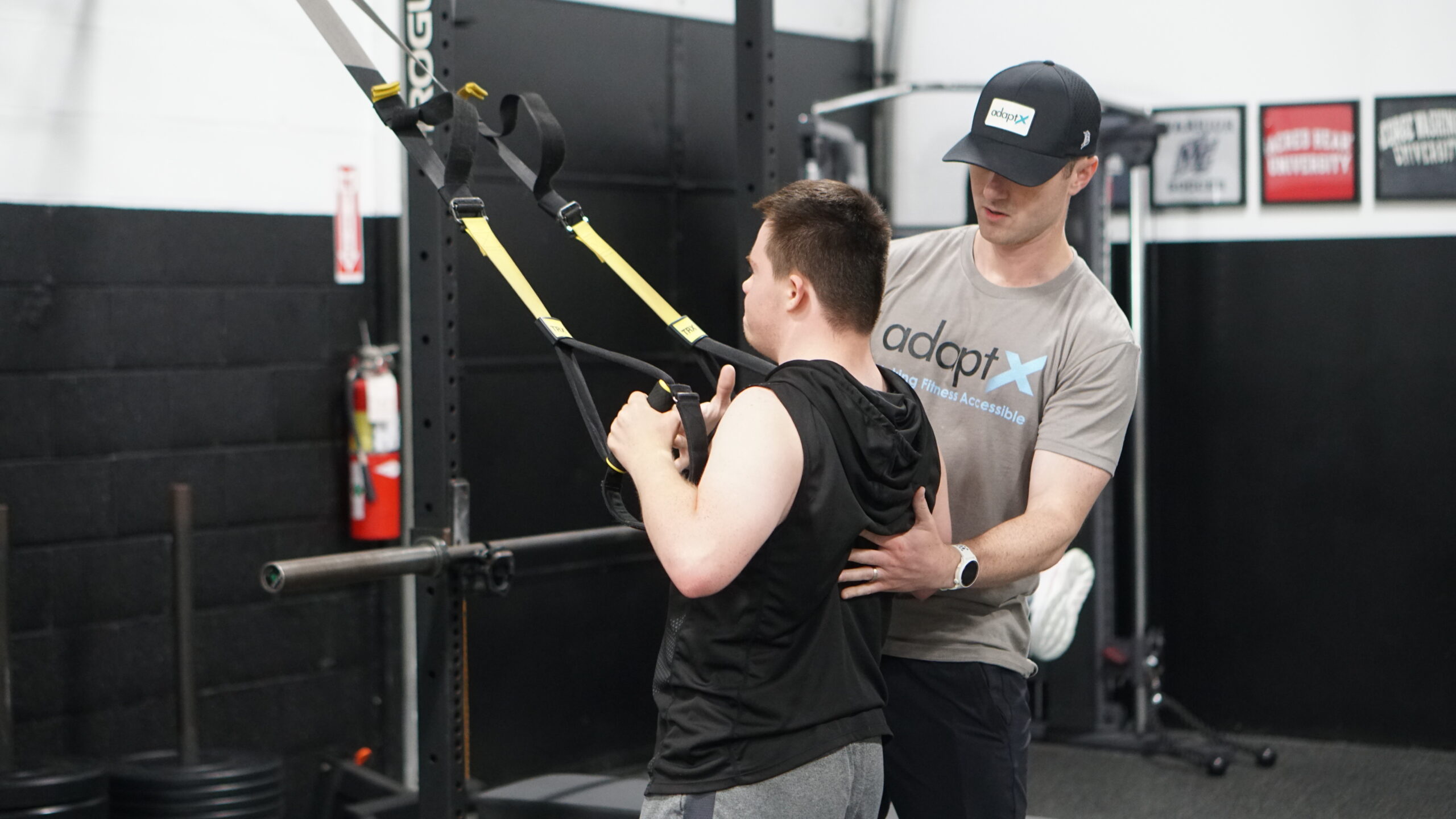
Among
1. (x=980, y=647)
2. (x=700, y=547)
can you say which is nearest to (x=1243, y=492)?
(x=980, y=647)

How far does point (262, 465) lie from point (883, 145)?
→ 2.61 metres

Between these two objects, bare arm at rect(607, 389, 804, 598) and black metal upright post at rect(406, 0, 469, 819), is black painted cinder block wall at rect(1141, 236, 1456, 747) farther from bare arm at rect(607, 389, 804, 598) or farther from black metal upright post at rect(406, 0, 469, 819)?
bare arm at rect(607, 389, 804, 598)

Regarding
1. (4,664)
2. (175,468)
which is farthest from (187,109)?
(4,664)

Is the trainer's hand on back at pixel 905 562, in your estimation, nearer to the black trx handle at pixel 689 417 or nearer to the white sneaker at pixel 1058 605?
the black trx handle at pixel 689 417

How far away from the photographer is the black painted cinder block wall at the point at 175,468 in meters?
3.16

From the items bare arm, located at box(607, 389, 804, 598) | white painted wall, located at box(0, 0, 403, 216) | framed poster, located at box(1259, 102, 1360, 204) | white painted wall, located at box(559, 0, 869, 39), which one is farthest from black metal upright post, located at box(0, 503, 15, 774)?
framed poster, located at box(1259, 102, 1360, 204)

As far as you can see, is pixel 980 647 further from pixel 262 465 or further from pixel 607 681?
pixel 607 681

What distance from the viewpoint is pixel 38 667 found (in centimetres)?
317

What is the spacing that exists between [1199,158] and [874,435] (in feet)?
11.4

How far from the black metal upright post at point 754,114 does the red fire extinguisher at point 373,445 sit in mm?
1389

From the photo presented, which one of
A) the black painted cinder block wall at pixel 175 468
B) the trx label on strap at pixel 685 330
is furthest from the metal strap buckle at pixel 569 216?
the black painted cinder block wall at pixel 175 468

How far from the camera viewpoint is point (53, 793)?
2.76m

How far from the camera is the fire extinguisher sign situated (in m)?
3.69

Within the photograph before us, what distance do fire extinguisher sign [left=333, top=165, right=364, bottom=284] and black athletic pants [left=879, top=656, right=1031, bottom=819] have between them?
7.52 ft
